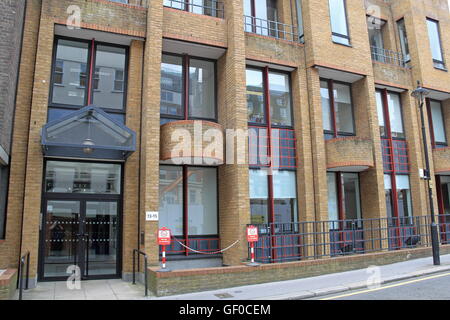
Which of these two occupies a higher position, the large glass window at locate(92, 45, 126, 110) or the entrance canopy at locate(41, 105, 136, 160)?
the large glass window at locate(92, 45, 126, 110)

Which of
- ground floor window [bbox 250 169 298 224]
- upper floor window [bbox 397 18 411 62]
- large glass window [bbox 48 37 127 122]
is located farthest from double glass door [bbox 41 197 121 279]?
upper floor window [bbox 397 18 411 62]

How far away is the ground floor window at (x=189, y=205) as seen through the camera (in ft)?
39.0

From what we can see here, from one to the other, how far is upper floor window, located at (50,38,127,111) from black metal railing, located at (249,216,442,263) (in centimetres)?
633

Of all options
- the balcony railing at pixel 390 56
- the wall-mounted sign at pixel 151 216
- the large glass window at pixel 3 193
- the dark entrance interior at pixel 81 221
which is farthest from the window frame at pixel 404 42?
the large glass window at pixel 3 193

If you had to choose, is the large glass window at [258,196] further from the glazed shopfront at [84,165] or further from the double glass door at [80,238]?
the double glass door at [80,238]

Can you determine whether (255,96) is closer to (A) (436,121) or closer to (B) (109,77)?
(B) (109,77)

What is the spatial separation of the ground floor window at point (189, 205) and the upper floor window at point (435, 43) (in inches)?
499

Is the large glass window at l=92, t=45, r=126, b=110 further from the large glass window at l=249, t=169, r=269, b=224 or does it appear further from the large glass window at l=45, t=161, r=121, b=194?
the large glass window at l=249, t=169, r=269, b=224

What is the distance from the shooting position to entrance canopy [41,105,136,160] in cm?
974

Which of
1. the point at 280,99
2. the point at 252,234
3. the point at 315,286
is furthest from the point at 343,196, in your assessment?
the point at 315,286

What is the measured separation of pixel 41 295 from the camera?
29.3 feet

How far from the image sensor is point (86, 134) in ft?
33.4

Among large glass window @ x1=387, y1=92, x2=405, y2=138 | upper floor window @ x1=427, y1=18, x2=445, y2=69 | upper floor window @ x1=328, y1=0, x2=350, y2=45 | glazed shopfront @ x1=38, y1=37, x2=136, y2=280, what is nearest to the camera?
glazed shopfront @ x1=38, y1=37, x2=136, y2=280
